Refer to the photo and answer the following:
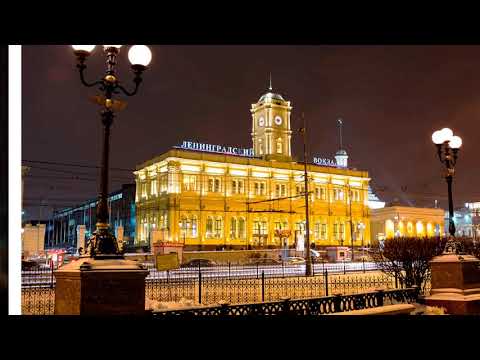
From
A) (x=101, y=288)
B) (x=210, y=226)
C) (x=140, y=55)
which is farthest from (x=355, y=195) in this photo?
(x=101, y=288)

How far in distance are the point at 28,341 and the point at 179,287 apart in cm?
1688

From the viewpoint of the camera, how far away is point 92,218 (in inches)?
3743

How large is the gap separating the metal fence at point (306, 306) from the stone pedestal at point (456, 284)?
2.61ft

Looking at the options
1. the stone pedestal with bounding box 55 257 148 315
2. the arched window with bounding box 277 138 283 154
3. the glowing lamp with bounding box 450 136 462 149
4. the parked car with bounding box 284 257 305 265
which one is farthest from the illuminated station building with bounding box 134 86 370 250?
the stone pedestal with bounding box 55 257 148 315

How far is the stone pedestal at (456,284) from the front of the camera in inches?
448

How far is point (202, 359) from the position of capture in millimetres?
5434

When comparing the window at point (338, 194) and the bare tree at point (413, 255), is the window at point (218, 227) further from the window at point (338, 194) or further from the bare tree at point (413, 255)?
the bare tree at point (413, 255)

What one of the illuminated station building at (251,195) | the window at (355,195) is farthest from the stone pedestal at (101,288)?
the window at (355,195)

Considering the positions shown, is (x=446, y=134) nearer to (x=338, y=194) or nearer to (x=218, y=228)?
(x=218, y=228)

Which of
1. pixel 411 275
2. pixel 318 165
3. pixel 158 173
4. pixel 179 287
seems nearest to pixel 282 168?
pixel 318 165

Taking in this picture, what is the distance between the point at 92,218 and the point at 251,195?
36.8 metres

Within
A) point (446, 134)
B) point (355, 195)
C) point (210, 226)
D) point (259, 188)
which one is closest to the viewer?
point (446, 134)

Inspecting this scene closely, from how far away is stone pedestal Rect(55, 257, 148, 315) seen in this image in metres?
6.37
